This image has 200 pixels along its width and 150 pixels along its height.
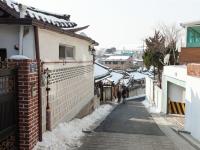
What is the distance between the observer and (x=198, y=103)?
13.4m

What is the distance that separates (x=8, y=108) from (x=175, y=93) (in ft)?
59.6

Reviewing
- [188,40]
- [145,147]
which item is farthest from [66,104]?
[188,40]

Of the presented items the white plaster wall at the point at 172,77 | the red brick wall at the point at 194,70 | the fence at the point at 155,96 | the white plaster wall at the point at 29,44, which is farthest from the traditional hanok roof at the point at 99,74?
the white plaster wall at the point at 29,44

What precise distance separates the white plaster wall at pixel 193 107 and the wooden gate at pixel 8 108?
288 inches

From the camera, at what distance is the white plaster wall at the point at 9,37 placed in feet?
31.6

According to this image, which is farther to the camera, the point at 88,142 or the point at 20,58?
the point at 88,142

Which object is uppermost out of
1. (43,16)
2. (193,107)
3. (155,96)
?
(43,16)

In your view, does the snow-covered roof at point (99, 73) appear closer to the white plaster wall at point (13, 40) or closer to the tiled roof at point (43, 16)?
the tiled roof at point (43, 16)

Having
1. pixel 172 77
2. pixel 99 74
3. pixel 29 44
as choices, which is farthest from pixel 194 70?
pixel 99 74

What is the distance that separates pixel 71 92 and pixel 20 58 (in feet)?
21.0

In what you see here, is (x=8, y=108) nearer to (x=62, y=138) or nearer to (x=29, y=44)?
(x=29, y=44)

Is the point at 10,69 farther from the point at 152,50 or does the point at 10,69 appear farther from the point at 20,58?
the point at 152,50

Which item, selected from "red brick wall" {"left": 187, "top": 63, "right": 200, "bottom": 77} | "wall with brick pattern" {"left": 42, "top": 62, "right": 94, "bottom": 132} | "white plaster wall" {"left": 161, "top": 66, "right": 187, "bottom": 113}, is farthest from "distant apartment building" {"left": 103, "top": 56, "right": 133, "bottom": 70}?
"red brick wall" {"left": 187, "top": 63, "right": 200, "bottom": 77}

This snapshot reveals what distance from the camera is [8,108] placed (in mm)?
7762
